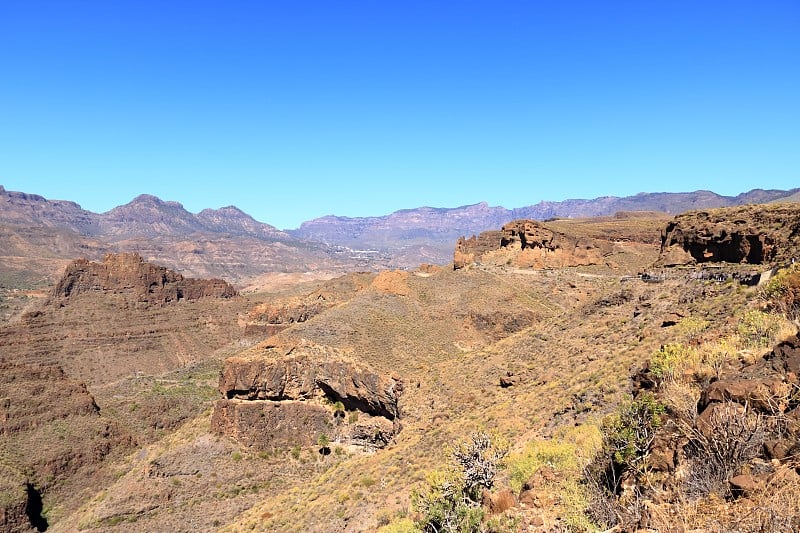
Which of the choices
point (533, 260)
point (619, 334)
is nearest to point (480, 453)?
point (619, 334)

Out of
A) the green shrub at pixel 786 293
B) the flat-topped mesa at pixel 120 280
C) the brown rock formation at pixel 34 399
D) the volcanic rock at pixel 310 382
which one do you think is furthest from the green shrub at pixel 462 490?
the flat-topped mesa at pixel 120 280

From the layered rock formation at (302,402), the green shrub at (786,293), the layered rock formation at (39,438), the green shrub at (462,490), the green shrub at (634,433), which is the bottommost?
the layered rock formation at (39,438)

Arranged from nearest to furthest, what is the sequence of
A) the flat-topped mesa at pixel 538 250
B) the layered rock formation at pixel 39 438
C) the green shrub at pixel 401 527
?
the green shrub at pixel 401 527
the layered rock formation at pixel 39 438
the flat-topped mesa at pixel 538 250

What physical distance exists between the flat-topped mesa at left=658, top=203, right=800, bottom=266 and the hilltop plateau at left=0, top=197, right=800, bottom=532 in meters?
0.23

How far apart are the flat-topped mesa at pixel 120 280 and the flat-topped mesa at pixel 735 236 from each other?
Answer: 83877mm

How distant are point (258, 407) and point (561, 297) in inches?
1232

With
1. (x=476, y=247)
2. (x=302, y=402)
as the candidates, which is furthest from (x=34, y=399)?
(x=476, y=247)

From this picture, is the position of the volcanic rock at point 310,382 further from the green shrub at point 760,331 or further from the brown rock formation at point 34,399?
the brown rock formation at point 34,399

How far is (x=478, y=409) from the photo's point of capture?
89.9 ft

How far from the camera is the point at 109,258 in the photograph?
9838cm

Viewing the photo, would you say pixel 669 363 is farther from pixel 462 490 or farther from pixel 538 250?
pixel 538 250

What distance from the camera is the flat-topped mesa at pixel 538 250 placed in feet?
216

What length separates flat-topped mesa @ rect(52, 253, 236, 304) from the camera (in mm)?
93188

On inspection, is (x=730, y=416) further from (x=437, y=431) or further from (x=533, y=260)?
(x=533, y=260)
